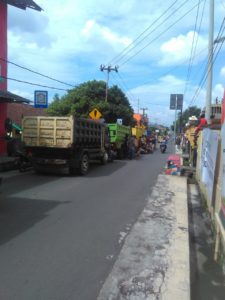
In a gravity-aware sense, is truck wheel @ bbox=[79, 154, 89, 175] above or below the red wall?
below

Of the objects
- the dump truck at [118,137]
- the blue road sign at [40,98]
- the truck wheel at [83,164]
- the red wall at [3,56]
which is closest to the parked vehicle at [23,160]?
the truck wheel at [83,164]

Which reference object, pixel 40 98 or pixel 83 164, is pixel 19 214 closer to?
pixel 83 164

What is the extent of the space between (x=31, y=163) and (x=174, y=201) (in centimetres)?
843

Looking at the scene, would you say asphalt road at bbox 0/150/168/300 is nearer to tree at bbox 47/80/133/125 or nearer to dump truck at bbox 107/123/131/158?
dump truck at bbox 107/123/131/158

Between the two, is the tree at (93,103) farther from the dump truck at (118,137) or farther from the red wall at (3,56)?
the red wall at (3,56)

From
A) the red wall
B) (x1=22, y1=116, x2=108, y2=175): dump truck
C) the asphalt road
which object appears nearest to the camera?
the asphalt road

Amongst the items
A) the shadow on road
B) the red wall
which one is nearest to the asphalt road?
the shadow on road

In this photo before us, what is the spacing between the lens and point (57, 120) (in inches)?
656

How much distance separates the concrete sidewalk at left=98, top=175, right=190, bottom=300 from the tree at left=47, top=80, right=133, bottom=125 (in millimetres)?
33435

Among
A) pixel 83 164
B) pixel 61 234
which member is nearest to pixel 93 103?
pixel 83 164

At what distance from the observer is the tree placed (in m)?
43.4

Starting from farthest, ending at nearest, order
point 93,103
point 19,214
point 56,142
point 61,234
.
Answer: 1. point 93,103
2. point 56,142
3. point 19,214
4. point 61,234

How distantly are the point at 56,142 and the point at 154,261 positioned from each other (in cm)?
1117

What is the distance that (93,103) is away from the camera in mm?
43500
